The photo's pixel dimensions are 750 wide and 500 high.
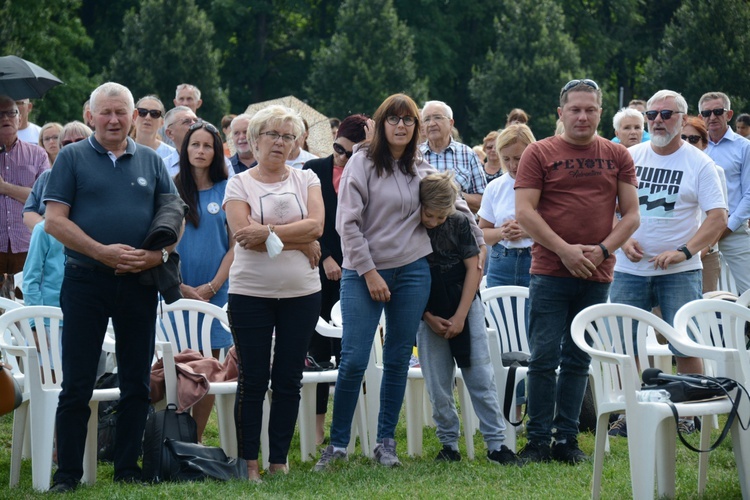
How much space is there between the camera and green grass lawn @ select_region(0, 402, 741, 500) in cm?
546

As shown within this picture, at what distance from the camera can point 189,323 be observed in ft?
22.5

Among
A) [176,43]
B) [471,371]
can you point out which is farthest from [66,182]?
[176,43]

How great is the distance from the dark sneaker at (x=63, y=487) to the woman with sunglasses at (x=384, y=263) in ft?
4.23

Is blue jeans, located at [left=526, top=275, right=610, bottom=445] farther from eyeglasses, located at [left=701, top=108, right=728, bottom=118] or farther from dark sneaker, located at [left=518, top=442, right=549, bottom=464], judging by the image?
eyeglasses, located at [left=701, top=108, right=728, bottom=118]

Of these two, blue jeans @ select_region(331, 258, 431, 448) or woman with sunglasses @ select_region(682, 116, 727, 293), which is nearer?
blue jeans @ select_region(331, 258, 431, 448)

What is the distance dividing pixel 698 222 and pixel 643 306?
65 centimetres

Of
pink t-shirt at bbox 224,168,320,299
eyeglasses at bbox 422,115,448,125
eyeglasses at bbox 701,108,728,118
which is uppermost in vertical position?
eyeglasses at bbox 701,108,728,118

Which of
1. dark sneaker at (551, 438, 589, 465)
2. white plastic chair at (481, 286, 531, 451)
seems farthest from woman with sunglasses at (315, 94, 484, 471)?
white plastic chair at (481, 286, 531, 451)

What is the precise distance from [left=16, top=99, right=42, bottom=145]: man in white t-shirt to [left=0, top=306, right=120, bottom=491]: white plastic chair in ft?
13.3

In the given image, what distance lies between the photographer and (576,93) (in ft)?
20.7

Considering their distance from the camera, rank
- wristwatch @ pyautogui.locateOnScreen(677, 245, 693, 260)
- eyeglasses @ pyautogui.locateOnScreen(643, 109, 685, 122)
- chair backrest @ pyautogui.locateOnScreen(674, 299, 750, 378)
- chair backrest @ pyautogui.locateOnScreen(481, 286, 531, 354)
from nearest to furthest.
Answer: chair backrest @ pyautogui.locateOnScreen(674, 299, 750, 378)
wristwatch @ pyautogui.locateOnScreen(677, 245, 693, 260)
eyeglasses @ pyautogui.locateOnScreen(643, 109, 685, 122)
chair backrest @ pyautogui.locateOnScreen(481, 286, 531, 354)

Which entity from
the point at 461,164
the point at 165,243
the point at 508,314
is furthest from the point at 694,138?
the point at 165,243

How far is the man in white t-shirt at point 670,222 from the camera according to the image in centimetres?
709

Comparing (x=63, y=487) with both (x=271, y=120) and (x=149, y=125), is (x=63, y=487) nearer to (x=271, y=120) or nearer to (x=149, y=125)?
(x=271, y=120)
